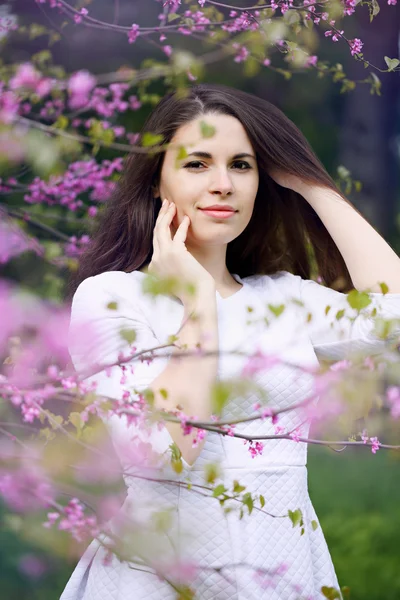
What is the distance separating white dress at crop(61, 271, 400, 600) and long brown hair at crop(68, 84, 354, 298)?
177 millimetres

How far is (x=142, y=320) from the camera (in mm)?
1812

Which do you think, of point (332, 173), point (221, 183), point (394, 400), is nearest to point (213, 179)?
point (221, 183)

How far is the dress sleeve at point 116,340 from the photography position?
4.88ft

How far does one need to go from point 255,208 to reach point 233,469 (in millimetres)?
804

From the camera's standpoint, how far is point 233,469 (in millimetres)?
1783

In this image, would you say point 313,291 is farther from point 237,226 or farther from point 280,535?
point 280,535

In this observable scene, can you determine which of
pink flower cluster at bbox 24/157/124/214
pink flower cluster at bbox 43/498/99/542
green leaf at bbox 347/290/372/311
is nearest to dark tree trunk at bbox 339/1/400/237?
pink flower cluster at bbox 24/157/124/214

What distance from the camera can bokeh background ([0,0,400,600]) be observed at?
3.84 meters

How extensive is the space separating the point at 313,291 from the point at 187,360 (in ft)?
2.12

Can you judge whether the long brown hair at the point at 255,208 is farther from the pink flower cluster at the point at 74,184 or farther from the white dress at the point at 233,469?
the pink flower cluster at the point at 74,184

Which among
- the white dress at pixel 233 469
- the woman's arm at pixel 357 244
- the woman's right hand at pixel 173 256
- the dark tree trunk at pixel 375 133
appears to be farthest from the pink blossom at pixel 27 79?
the dark tree trunk at pixel 375 133

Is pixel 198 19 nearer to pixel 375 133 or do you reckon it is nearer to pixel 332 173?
pixel 375 133

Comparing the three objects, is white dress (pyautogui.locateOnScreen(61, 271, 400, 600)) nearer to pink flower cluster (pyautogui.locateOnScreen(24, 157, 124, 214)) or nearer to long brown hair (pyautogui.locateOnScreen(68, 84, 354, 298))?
long brown hair (pyautogui.locateOnScreen(68, 84, 354, 298))

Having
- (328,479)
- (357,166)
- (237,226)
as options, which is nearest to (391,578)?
(328,479)
